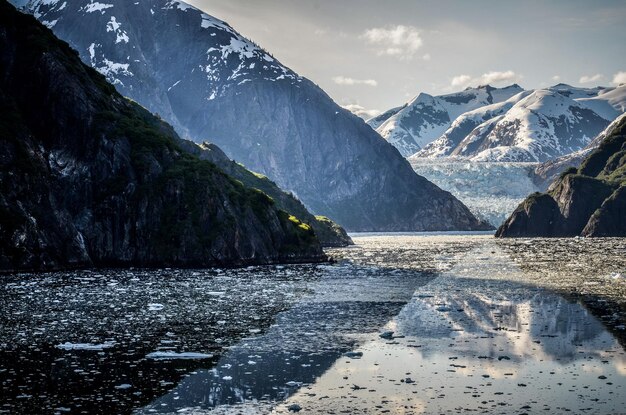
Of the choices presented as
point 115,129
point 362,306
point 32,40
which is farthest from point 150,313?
point 32,40

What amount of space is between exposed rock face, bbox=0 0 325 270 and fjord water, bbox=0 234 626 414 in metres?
41.0

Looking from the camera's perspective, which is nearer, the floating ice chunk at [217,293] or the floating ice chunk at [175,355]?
the floating ice chunk at [175,355]

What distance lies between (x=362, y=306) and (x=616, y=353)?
73.3 ft

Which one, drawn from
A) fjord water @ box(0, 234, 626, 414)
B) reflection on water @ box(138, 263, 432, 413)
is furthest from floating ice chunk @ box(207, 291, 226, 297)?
reflection on water @ box(138, 263, 432, 413)

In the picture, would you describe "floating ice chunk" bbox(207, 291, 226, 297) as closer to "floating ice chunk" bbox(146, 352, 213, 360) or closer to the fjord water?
the fjord water

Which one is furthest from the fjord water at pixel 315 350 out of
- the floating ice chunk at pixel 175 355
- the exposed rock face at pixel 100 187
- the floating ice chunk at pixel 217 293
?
the exposed rock face at pixel 100 187

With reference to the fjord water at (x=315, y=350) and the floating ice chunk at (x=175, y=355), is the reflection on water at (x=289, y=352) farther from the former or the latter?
the floating ice chunk at (x=175, y=355)

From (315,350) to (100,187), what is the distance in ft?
293

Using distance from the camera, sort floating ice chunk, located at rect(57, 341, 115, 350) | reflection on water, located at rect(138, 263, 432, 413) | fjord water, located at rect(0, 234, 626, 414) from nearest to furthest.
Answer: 1. fjord water, located at rect(0, 234, 626, 414)
2. reflection on water, located at rect(138, 263, 432, 413)
3. floating ice chunk, located at rect(57, 341, 115, 350)

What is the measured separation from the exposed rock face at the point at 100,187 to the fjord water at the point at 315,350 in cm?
4098

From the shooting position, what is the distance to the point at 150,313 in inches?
1774

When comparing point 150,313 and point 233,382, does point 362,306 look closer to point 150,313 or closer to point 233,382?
point 150,313

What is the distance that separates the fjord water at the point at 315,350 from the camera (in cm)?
2295

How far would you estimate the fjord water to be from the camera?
2295 cm
